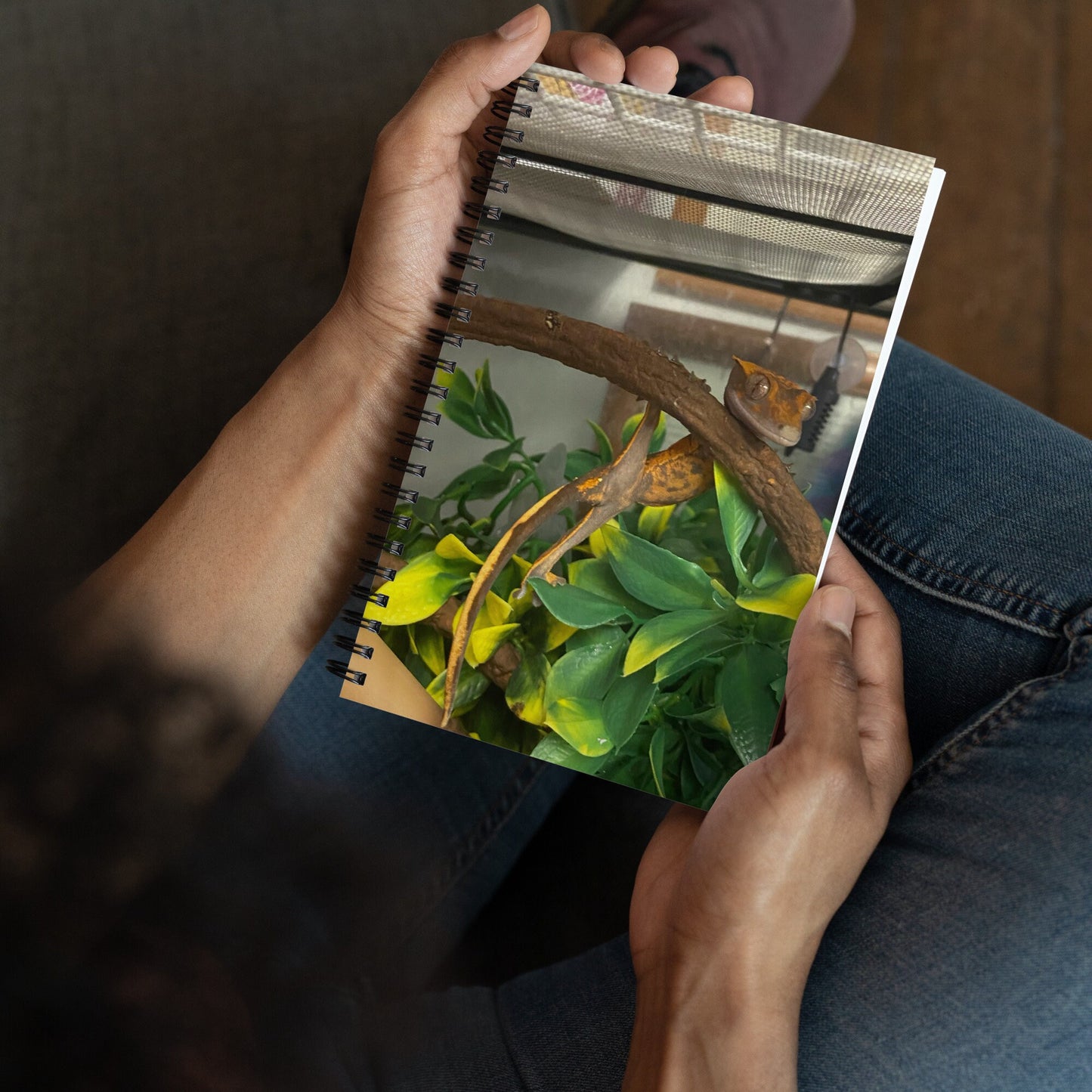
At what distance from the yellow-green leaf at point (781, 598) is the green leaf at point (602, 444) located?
0.10 meters

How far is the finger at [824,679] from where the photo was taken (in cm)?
40

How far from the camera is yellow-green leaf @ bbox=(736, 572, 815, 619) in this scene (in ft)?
1.41

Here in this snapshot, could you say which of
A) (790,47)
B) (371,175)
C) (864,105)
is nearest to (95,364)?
(371,175)

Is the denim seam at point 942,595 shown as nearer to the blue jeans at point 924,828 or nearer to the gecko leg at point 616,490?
the blue jeans at point 924,828

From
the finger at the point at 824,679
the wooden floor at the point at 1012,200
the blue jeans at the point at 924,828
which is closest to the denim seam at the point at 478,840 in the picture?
the blue jeans at the point at 924,828

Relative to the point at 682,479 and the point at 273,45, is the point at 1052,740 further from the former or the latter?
the point at 273,45

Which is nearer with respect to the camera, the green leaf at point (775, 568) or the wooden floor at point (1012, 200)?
the green leaf at point (775, 568)

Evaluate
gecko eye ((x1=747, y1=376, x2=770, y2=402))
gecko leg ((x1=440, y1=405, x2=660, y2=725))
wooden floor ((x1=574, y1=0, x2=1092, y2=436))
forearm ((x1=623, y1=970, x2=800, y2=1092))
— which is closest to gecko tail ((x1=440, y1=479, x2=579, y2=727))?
gecko leg ((x1=440, y1=405, x2=660, y2=725))

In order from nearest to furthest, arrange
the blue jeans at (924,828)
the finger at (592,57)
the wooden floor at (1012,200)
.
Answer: the blue jeans at (924,828)
the finger at (592,57)
the wooden floor at (1012,200)

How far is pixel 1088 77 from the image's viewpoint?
3.13 feet

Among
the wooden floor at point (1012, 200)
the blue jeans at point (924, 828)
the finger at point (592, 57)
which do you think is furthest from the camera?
the wooden floor at point (1012, 200)

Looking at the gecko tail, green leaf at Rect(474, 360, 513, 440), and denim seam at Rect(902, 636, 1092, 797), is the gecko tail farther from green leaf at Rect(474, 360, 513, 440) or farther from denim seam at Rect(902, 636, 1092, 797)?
denim seam at Rect(902, 636, 1092, 797)

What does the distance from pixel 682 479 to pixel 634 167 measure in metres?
0.17

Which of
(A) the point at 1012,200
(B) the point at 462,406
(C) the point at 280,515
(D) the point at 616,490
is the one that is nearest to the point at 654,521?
(D) the point at 616,490
